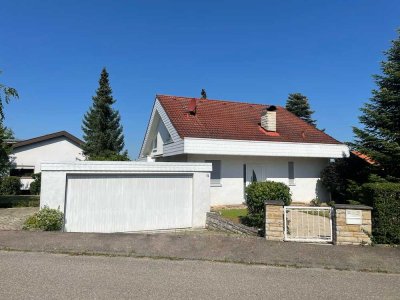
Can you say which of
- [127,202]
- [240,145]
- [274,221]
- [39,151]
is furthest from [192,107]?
[39,151]

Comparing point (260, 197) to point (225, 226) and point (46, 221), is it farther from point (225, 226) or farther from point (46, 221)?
point (46, 221)

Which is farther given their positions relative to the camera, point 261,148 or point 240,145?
point 261,148

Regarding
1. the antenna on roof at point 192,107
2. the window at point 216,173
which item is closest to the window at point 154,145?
the antenna on roof at point 192,107

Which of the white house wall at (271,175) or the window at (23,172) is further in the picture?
the window at (23,172)

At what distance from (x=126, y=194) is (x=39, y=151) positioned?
22.8 m

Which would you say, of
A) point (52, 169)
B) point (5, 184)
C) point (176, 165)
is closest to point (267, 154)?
point (176, 165)

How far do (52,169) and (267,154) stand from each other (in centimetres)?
1131

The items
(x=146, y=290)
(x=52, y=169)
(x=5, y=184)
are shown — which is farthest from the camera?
(x=5, y=184)

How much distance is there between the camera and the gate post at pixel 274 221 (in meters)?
8.88

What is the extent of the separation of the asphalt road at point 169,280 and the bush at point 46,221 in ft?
9.29

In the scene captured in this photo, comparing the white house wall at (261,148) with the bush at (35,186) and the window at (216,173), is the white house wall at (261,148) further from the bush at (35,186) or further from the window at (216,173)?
the bush at (35,186)

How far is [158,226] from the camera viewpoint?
12.8 metres

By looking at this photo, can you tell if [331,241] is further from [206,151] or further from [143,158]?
[143,158]

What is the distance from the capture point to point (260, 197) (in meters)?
11.0
